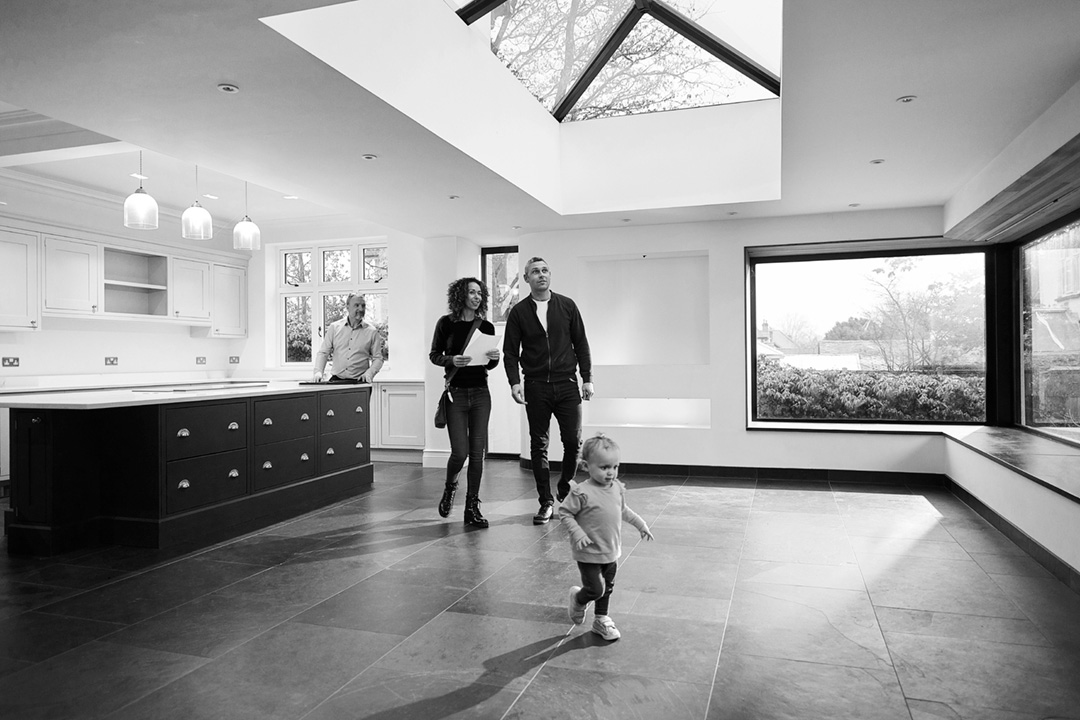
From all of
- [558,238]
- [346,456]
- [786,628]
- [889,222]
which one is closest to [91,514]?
[346,456]

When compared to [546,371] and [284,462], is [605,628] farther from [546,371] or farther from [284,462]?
[284,462]

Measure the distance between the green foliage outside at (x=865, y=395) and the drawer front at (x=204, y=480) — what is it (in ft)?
15.0

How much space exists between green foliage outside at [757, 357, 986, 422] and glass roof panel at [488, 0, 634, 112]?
3.19 metres

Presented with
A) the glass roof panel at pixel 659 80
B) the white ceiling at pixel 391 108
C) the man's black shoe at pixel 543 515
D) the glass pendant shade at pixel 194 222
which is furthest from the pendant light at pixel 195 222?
the man's black shoe at pixel 543 515

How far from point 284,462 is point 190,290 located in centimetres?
425

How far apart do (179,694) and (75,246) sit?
6.16 metres

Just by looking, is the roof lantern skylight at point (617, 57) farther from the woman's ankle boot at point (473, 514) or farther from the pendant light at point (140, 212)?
the woman's ankle boot at point (473, 514)

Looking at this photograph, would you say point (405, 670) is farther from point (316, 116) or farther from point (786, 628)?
point (316, 116)

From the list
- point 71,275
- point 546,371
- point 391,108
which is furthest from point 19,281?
point 546,371

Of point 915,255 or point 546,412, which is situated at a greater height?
point 915,255

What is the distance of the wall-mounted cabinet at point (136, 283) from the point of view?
7578 millimetres

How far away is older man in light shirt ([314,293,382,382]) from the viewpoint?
19.1 ft

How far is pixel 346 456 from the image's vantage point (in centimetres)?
560

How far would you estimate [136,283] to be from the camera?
764cm
